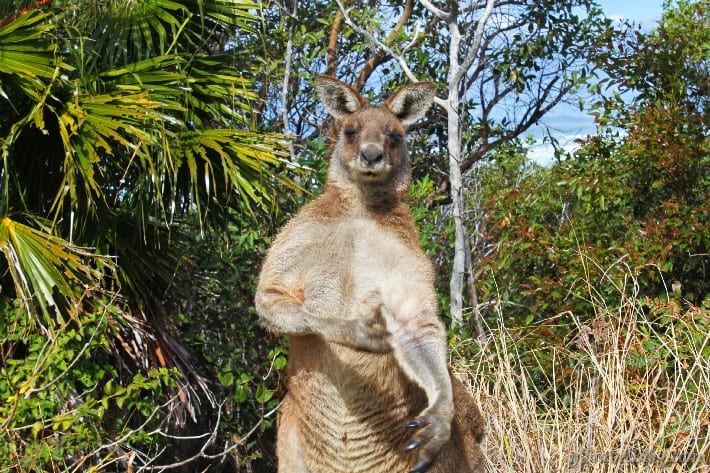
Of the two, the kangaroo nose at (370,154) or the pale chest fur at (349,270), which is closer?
the pale chest fur at (349,270)

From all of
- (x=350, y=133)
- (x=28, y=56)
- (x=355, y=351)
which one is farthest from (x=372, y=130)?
(x=28, y=56)

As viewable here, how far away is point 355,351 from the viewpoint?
438 centimetres

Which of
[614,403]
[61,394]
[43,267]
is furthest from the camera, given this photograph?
[61,394]

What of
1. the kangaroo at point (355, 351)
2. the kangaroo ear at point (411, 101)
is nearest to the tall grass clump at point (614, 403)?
the kangaroo at point (355, 351)

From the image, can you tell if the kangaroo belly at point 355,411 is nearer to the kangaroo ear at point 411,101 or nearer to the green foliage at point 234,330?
the kangaroo ear at point 411,101

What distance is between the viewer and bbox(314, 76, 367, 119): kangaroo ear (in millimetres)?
5164

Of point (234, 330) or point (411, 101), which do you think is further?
point (234, 330)

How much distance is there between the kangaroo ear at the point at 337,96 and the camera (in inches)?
203

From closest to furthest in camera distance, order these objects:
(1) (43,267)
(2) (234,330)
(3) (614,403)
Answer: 1. (3) (614,403)
2. (1) (43,267)
3. (2) (234,330)

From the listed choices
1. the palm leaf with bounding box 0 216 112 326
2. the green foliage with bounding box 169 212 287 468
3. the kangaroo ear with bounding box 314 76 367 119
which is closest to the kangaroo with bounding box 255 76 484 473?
the kangaroo ear with bounding box 314 76 367 119

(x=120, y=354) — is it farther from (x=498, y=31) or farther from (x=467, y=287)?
(x=498, y=31)

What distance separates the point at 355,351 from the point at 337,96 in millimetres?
1565

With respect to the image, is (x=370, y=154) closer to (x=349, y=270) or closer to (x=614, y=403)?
(x=349, y=270)

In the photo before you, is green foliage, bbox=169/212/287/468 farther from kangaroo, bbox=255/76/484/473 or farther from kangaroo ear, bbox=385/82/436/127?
kangaroo, bbox=255/76/484/473
